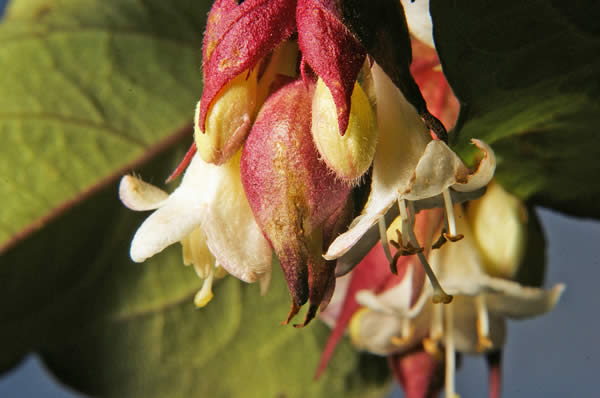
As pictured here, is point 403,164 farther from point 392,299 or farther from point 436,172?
point 392,299

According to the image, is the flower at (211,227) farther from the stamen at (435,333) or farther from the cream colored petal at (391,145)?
the stamen at (435,333)

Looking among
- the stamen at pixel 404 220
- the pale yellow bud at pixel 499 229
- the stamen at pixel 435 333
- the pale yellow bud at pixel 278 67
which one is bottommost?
the stamen at pixel 435 333

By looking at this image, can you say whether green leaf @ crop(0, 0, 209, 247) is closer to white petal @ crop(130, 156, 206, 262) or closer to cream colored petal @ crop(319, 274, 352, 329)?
cream colored petal @ crop(319, 274, 352, 329)

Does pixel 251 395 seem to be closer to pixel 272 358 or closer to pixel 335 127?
pixel 272 358

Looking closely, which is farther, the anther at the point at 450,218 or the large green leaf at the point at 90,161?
the large green leaf at the point at 90,161

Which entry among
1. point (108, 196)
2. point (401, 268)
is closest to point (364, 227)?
point (401, 268)

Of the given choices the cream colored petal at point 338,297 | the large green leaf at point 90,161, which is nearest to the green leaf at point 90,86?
the large green leaf at point 90,161
